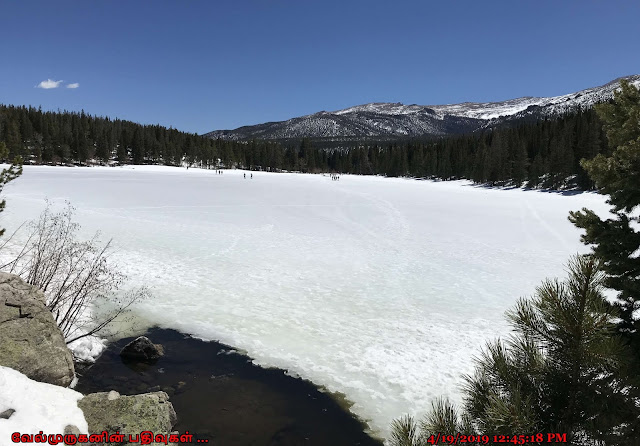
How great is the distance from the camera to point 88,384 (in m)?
6.91

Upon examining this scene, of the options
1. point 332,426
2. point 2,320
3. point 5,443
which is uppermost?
point 2,320

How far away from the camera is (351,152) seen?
158 m

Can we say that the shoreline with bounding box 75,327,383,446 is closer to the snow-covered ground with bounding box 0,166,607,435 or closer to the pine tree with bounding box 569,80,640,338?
the snow-covered ground with bounding box 0,166,607,435

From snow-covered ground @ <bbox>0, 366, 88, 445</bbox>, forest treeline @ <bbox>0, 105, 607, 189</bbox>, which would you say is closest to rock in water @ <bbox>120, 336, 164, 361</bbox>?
snow-covered ground @ <bbox>0, 366, 88, 445</bbox>

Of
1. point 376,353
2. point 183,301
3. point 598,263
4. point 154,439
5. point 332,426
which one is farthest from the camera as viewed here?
point 183,301

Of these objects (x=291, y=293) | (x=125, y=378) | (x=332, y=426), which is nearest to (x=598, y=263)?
(x=332, y=426)

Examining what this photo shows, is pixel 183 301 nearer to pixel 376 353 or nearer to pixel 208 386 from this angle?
pixel 208 386

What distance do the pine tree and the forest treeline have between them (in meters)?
61.5

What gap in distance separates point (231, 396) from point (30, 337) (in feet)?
10.8

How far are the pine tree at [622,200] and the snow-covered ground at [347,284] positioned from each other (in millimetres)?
4299

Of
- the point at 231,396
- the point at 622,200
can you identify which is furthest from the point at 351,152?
the point at 622,200

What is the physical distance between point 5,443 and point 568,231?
26493mm

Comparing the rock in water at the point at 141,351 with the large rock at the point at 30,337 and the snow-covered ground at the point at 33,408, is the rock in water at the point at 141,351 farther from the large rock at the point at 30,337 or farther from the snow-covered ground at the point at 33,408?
the snow-covered ground at the point at 33,408

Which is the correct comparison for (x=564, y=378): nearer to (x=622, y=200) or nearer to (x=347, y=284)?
(x=622, y=200)
